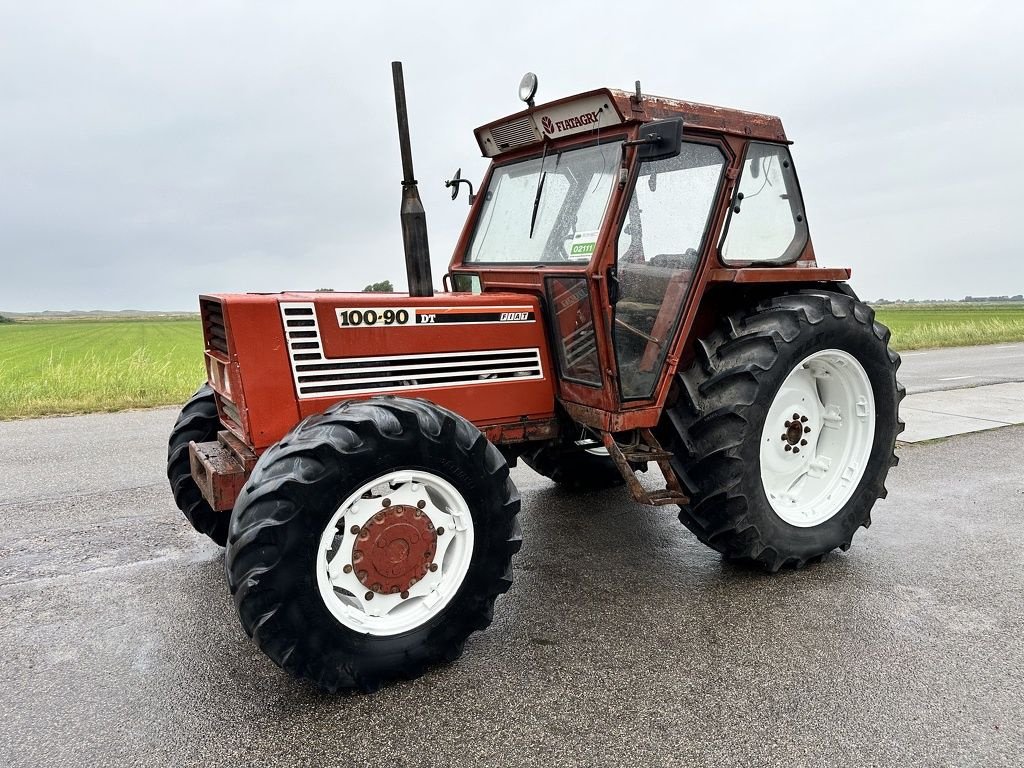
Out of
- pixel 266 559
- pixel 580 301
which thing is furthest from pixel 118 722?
pixel 580 301

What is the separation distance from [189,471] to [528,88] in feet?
8.87

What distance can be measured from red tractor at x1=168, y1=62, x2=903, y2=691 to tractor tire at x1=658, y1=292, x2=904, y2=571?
0.04 ft

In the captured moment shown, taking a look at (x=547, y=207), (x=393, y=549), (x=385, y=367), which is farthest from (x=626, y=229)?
(x=393, y=549)

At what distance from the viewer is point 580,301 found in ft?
12.0

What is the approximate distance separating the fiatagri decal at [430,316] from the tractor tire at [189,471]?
4.29ft

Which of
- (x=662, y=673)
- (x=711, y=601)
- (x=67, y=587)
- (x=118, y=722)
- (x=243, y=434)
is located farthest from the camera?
(x=67, y=587)

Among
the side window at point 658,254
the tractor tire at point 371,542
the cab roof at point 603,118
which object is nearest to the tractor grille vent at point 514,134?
the cab roof at point 603,118

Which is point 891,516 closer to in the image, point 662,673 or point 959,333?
point 662,673

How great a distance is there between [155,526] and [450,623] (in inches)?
104

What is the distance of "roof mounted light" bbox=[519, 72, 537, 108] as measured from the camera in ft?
12.7

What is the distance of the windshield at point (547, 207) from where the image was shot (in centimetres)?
367

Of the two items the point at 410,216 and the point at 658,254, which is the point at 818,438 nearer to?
the point at 658,254

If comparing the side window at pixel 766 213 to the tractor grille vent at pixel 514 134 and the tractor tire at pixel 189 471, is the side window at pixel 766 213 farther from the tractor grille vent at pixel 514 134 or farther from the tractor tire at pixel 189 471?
the tractor tire at pixel 189 471

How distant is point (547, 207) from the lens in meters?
3.96
